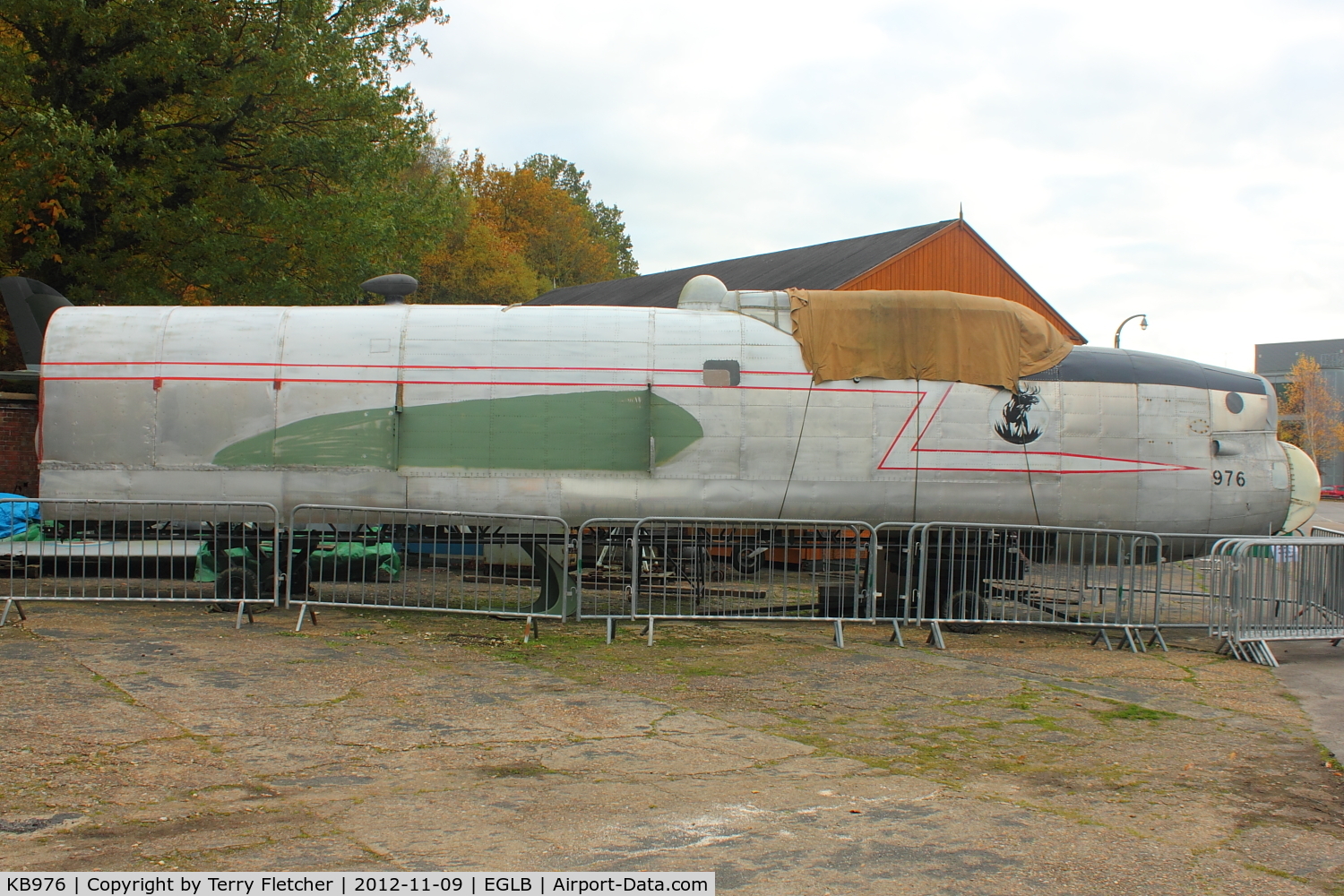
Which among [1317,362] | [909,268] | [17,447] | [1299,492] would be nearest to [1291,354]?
[1317,362]

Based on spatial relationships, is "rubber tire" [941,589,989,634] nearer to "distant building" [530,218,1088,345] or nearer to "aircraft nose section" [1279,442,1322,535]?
"aircraft nose section" [1279,442,1322,535]

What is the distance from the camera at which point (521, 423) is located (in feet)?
36.7

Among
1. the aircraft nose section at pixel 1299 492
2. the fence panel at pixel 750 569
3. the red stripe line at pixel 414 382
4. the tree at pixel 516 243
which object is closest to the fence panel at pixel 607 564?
the fence panel at pixel 750 569

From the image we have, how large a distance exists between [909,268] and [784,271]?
603 cm

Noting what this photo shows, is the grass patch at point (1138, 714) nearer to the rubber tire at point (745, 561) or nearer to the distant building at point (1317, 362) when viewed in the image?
the rubber tire at point (745, 561)

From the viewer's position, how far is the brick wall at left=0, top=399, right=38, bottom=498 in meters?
16.7

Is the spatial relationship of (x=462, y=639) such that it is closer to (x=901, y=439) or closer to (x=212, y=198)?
(x=901, y=439)

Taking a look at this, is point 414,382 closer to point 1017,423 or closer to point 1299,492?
point 1017,423

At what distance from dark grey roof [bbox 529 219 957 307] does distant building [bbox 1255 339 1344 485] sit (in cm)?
5933

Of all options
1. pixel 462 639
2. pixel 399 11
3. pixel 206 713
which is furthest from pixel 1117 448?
pixel 399 11

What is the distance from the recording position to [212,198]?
20.6 meters

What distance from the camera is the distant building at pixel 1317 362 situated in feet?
262

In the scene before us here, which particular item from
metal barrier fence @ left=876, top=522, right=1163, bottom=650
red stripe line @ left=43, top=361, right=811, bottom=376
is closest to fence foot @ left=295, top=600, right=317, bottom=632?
red stripe line @ left=43, top=361, right=811, bottom=376

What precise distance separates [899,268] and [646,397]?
2031 cm
